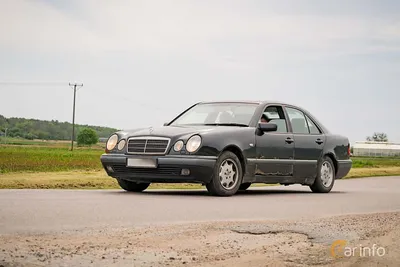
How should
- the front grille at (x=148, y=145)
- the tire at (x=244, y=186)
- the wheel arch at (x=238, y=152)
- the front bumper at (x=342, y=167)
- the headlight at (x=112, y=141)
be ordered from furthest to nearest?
the front bumper at (x=342, y=167), the tire at (x=244, y=186), the headlight at (x=112, y=141), the wheel arch at (x=238, y=152), the front grille at (x=148, y=145)

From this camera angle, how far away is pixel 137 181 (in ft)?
51.1

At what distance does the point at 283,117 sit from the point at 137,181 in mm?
3511

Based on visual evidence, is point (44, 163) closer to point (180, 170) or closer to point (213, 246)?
point (180, 170)

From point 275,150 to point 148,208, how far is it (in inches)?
197

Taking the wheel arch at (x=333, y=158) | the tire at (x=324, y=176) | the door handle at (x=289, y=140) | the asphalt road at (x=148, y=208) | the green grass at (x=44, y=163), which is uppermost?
the door handle at (x=289, y=140)

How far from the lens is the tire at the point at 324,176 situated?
1797cm

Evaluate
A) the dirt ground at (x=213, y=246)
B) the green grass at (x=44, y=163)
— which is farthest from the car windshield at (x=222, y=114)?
the green grass at (x=44, y=163)

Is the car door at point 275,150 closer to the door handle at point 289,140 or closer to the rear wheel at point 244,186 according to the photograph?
the door handle at point 289,140

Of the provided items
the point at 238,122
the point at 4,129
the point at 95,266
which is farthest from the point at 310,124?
the point at 4,129

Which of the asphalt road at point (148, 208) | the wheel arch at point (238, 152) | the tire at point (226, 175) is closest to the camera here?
the asphalt road at point (148, 208)

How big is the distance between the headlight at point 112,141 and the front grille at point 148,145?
438mm

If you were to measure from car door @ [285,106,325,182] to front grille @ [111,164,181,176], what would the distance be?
3189 mm

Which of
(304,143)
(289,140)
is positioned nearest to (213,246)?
(289,140)

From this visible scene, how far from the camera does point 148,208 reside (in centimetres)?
1222
